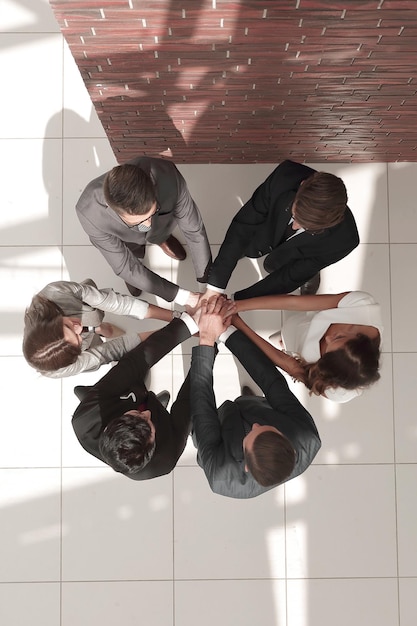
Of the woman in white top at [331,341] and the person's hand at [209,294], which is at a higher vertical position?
the person's hand at [209,294]

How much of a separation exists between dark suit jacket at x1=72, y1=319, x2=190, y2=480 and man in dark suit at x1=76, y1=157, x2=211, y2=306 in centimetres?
39

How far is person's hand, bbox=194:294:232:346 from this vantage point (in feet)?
8.83

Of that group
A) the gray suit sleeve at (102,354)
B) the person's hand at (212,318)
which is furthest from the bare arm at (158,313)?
the person's hand at (212,318)

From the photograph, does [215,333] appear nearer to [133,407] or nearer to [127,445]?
[133,407]

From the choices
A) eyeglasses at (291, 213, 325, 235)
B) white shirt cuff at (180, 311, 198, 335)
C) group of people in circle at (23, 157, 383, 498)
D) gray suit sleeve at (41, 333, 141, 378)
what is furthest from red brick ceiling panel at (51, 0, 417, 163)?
gray suit sleeve at (41, 333, 141, 378)

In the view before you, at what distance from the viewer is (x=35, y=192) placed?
11.3ft

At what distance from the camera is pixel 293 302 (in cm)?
277

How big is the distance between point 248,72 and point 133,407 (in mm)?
1562

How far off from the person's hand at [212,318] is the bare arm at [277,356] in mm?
120

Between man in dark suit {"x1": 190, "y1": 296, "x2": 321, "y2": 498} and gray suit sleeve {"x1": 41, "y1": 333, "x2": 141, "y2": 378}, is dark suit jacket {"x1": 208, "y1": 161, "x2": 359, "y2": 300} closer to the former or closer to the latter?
man in dark suit {"x1": 190, "y1": 296, "x2": 321, "y2": 498}

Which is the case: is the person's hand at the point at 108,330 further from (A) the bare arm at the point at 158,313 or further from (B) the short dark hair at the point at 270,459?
(B) the short dark hair at the point at 270,459

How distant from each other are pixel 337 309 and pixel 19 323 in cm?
204

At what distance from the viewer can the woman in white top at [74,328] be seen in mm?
2303

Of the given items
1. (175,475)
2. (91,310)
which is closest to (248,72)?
(91,310)
